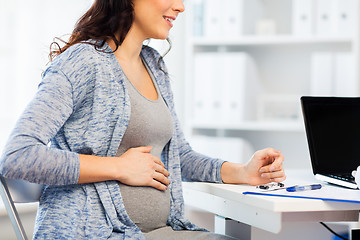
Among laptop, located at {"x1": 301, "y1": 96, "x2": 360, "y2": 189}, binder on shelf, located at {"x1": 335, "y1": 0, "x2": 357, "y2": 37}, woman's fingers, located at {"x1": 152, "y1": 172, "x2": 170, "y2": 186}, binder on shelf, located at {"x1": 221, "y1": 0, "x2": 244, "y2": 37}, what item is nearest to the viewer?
woman's fingers, located at {"x1": 152, "y1": 172, "x2": 170, "y2": 186}

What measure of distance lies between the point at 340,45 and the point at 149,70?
163 centimetres

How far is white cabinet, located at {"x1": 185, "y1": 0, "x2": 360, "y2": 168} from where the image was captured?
8.29 feet

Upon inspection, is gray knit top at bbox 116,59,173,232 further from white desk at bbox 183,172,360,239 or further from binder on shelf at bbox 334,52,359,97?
binder on shelf at bbox 334,52,359,97

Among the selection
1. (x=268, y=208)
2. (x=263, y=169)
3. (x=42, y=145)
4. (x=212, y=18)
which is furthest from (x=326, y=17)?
(x=42, y=145)

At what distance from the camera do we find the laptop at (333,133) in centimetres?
134

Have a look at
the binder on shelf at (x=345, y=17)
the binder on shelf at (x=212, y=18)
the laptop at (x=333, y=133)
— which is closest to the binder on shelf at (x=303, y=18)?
the binder on shelf at (x=345, y=17)

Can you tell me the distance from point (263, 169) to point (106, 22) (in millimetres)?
552

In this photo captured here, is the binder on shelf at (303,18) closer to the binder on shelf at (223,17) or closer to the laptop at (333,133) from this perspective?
the binder on shelf at (223,17)

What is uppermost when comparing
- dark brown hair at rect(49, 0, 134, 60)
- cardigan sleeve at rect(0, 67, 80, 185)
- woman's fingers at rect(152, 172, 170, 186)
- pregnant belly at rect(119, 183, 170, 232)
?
dark brown hair at rect(49, 0, 134, 60)

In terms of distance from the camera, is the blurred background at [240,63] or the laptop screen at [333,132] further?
the blurred background at [240,63]

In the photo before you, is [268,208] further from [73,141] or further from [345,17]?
[345,17]

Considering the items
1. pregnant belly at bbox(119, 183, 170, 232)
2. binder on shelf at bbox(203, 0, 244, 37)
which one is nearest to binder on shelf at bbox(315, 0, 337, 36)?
binder on shelf at bbox(203, 0, 244, 37)

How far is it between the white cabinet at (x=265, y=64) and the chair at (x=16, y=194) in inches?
62.3

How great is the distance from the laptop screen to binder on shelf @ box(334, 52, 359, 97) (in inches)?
47.3
